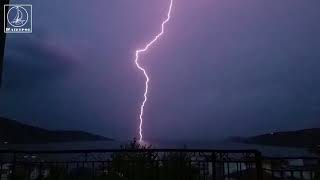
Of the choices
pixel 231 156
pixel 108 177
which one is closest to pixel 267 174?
pixel 231 156

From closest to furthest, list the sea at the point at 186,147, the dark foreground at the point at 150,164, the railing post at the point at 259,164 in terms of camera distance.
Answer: the railing post at the point at 259,164 → the dark foreground at the point at 150,164 → the sea at the point at 186,147

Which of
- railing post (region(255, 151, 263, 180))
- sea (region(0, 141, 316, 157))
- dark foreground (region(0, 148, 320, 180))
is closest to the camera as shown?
railing post (region(255, 151, 263, 180))

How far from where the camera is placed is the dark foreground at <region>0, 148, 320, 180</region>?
681 cm

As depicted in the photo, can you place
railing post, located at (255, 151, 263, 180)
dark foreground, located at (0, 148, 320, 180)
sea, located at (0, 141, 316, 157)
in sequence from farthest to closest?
sea, located at (0, 141, 316, 157), dark foreground, located at (0, 148, 320, 180), railing post, located at (255, 151, 263, 180)

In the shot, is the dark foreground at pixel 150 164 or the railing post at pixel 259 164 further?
the dark foreground at pixel 150 164

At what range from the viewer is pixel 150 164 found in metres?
7.25

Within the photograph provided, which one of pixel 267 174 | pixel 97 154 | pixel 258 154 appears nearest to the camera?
pixel 258 154

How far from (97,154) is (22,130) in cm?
7317

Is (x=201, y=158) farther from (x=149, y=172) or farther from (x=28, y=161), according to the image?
→ (x=28, y=161)

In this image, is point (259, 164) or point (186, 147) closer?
point (259, 164)

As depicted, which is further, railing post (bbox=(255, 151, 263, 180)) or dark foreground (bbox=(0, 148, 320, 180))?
dark foreground (bbox=(0, 148, 320, 180))

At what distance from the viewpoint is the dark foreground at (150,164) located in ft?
22.3

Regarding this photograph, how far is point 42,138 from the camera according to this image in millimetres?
79000

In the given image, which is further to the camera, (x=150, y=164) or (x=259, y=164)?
(x=150, y=164)
